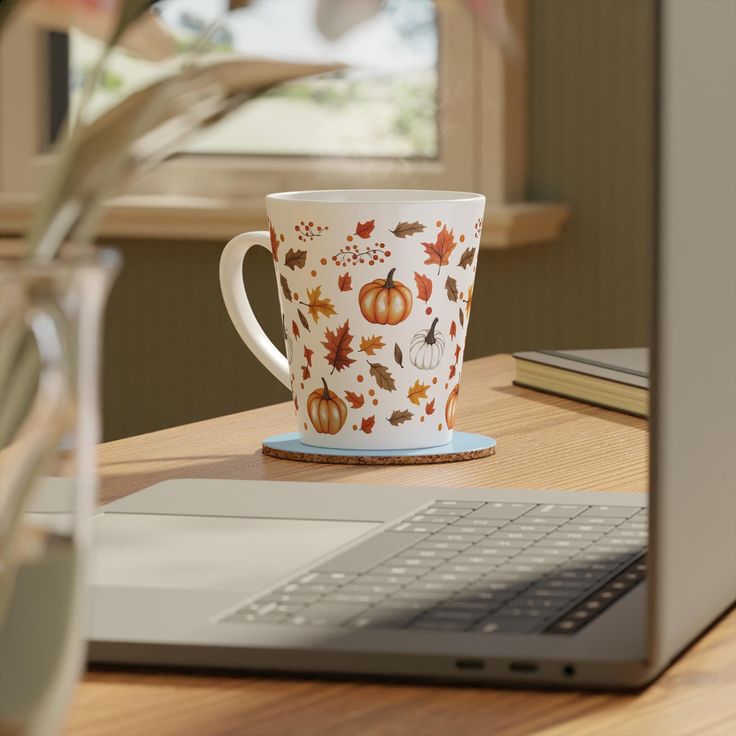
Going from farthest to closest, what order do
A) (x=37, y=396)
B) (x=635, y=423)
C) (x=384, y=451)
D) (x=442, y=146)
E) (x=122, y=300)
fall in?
(x=122, y=300)
(x=442, y=146)
(x=635, y=423)
(x=384, y=451)
(x=37, y=396)

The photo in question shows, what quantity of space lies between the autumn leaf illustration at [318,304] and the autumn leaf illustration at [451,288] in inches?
2.3

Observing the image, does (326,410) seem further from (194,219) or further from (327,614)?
(194,219)

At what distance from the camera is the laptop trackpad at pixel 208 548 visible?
0.46 meters

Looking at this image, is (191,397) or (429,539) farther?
(191,397)

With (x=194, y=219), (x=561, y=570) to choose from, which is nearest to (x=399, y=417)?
(x=561, y=570)

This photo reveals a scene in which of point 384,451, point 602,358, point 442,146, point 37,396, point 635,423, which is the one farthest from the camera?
point 442,146

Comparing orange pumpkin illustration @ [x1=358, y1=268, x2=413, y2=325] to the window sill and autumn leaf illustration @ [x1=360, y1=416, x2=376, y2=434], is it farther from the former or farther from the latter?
the window sill

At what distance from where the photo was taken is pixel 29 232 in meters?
0.26

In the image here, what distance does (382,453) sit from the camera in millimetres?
691

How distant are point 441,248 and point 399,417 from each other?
0.09 m

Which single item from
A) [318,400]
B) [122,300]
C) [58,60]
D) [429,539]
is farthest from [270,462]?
[58,60]

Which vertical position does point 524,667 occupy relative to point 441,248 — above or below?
below

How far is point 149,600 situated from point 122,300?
1.87 metres

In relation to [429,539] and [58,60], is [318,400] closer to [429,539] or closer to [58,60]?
[429,539]
